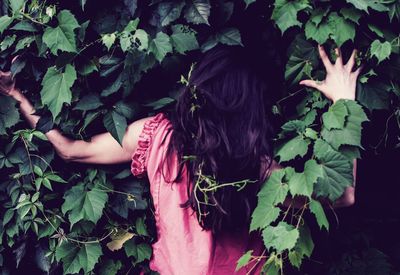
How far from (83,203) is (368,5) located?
1.50m

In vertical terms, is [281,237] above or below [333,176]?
below

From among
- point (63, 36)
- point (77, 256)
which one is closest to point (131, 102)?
point (63, 36)

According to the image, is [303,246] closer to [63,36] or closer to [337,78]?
[337,78]

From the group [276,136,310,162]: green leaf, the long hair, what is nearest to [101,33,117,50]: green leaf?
the long hair

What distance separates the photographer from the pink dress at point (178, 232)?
248 centimetres

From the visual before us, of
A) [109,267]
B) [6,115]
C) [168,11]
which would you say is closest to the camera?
[168,11]

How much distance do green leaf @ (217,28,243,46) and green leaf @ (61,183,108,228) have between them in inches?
34.7

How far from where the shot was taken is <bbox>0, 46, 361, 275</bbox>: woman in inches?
94.2

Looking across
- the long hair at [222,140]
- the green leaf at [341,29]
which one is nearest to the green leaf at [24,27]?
the long hair at [222,140]

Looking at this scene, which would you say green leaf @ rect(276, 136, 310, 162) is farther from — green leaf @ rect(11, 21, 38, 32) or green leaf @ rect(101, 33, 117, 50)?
green leaf @ rect(11, 21, 38, 32)

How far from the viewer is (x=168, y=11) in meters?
2.54

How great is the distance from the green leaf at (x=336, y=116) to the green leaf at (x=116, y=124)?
2.86 feet

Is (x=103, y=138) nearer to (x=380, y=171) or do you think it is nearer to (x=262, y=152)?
(x=262, y=152)

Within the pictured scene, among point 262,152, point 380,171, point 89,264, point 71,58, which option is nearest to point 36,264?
point 89,264
